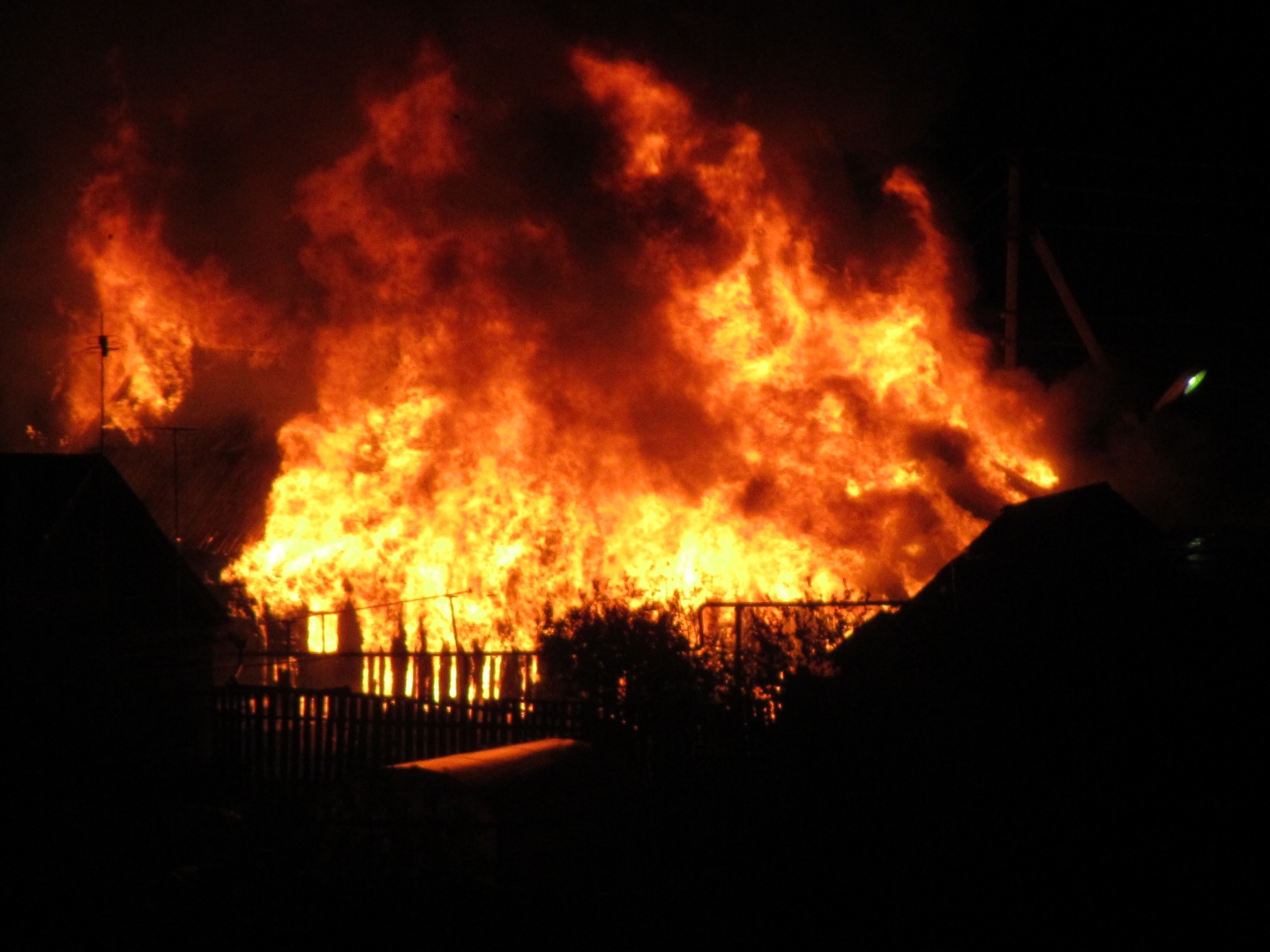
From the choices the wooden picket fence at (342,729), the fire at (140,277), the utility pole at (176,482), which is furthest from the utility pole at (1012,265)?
the utility pole at (176,482)

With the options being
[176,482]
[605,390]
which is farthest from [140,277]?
[605,390]

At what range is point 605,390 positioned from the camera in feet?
59.9

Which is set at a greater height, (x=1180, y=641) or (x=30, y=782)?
(x=1180, y=641)

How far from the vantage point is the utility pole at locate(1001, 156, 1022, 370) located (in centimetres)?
1900

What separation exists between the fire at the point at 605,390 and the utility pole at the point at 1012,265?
46cm

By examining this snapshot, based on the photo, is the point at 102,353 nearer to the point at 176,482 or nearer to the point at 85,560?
the point at 176,482

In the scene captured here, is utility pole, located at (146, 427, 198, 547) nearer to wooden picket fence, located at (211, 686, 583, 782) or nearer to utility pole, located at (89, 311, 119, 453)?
utility pole, located at (89, 311, 119, 453)

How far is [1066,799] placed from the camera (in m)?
8.01

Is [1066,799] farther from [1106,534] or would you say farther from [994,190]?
[994,190]

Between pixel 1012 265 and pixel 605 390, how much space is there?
7456 mm

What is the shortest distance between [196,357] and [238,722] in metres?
15.1

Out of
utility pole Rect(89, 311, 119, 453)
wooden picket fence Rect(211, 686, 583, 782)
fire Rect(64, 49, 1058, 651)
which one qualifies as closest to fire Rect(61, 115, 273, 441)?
utility pole Rect(89, 311, 119, 453)

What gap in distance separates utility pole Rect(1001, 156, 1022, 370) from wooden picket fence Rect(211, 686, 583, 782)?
35.7 feet

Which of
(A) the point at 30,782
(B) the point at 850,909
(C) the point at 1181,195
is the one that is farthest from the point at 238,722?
(C) the point at 1181,195
